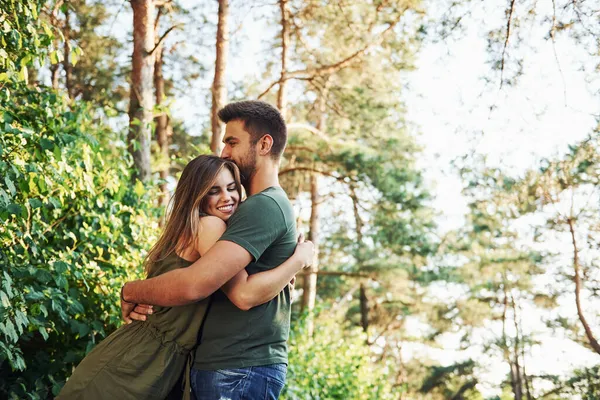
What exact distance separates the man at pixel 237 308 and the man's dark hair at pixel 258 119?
26cm

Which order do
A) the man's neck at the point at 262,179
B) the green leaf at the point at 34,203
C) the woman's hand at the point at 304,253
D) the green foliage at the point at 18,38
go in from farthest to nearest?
the green leaf at the point at 34,203
the green foliage at the point at 18,38
the man's neck at the point at 262,179
the woman's hand at the point at 304,253

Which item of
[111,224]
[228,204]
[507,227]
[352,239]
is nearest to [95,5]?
[352,239]

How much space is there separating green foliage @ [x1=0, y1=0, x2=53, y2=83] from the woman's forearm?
2048 mm

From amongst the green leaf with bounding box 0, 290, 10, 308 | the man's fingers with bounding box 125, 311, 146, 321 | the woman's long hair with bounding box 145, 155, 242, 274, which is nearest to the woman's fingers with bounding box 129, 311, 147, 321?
the man's fingers with bounding box 125, 311, 146, 321

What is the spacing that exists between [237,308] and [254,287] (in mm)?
151

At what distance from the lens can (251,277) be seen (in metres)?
2.66

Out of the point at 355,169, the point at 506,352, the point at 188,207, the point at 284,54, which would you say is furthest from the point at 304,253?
the point at 506,352

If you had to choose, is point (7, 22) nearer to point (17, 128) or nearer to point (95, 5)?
point (17, 128)

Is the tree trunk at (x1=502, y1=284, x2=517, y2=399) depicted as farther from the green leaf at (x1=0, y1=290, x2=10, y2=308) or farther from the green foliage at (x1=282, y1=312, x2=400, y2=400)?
the green leaf at (x1=0, y1=290, x2=10, y2=308)

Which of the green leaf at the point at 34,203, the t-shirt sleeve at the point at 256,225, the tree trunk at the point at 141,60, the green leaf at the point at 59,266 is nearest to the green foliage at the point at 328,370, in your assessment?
the tree trunk at the point at 141,60

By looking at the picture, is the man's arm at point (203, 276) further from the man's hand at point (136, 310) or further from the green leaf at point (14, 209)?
the green leaf at point (14, 209)

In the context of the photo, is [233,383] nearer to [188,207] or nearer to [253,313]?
[253,313]

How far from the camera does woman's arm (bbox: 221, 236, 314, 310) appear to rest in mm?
2625

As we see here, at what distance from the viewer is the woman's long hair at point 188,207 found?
9.11 feet
